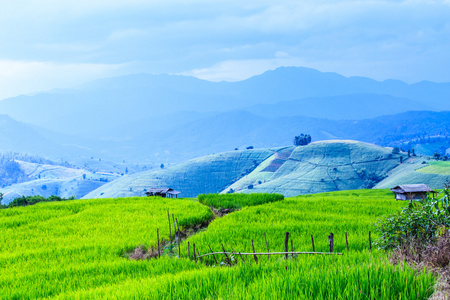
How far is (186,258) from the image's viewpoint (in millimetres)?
10781

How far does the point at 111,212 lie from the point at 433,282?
19.0 meters

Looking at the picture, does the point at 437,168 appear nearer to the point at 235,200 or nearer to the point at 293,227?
the point at 235,200

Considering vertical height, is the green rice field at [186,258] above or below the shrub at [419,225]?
below

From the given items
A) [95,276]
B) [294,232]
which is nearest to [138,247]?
[95,276]

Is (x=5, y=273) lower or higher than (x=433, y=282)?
lower

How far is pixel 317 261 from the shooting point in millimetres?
7910

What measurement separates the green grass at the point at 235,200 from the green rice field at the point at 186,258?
1.52 metres

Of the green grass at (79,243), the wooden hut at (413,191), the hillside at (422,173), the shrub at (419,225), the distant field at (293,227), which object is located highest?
the shrub at (419,225)

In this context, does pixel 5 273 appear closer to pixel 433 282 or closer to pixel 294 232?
pixel 294 232

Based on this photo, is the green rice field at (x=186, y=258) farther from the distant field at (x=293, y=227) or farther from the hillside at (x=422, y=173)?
the hillside at (x=422, y=173)

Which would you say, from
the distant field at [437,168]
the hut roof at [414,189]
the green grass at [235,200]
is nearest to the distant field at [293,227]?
the green grass at [235,200]

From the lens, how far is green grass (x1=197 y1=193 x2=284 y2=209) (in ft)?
74.7

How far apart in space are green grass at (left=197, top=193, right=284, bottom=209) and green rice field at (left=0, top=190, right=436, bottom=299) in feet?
4.98

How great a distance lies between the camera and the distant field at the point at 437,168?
133125mm
